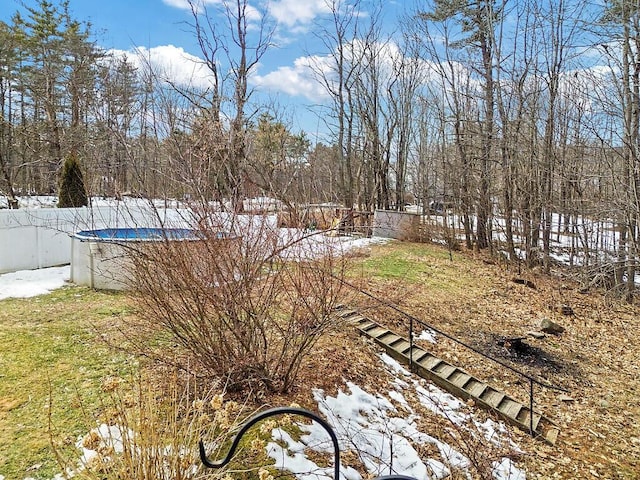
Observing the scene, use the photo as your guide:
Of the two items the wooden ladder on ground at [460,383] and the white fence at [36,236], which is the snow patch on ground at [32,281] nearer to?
the white fence at [36,236]

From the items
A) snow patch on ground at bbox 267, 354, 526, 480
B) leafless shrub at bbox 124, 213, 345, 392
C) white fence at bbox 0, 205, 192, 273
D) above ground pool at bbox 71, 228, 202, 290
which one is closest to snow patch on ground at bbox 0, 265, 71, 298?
white fence at bbox 0, 205, 192, 273

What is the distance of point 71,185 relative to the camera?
11117 mm

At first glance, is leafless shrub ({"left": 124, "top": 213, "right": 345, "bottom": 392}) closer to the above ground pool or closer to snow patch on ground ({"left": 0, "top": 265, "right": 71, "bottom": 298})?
the above ground pool

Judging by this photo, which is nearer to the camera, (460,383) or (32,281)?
(460,383)

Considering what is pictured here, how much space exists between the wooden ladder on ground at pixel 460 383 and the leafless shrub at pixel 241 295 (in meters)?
0.73

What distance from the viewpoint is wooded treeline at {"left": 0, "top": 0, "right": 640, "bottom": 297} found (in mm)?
5062

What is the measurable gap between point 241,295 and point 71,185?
10.1 metres

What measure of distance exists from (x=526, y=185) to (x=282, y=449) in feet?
39.7

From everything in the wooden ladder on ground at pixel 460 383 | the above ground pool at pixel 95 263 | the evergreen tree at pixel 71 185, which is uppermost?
the evergreen tree at pixel 71 185

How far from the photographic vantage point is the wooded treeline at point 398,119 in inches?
199

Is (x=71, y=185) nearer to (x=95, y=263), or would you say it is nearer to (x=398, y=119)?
(x=95, y=263)

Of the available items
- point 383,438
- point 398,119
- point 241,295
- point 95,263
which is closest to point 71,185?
point 95,263

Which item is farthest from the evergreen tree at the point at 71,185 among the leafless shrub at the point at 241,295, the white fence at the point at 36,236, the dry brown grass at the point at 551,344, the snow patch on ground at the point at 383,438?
the snow patch on ground at the point at 383,438

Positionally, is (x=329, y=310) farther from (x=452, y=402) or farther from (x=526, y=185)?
(x=526, y=185)
